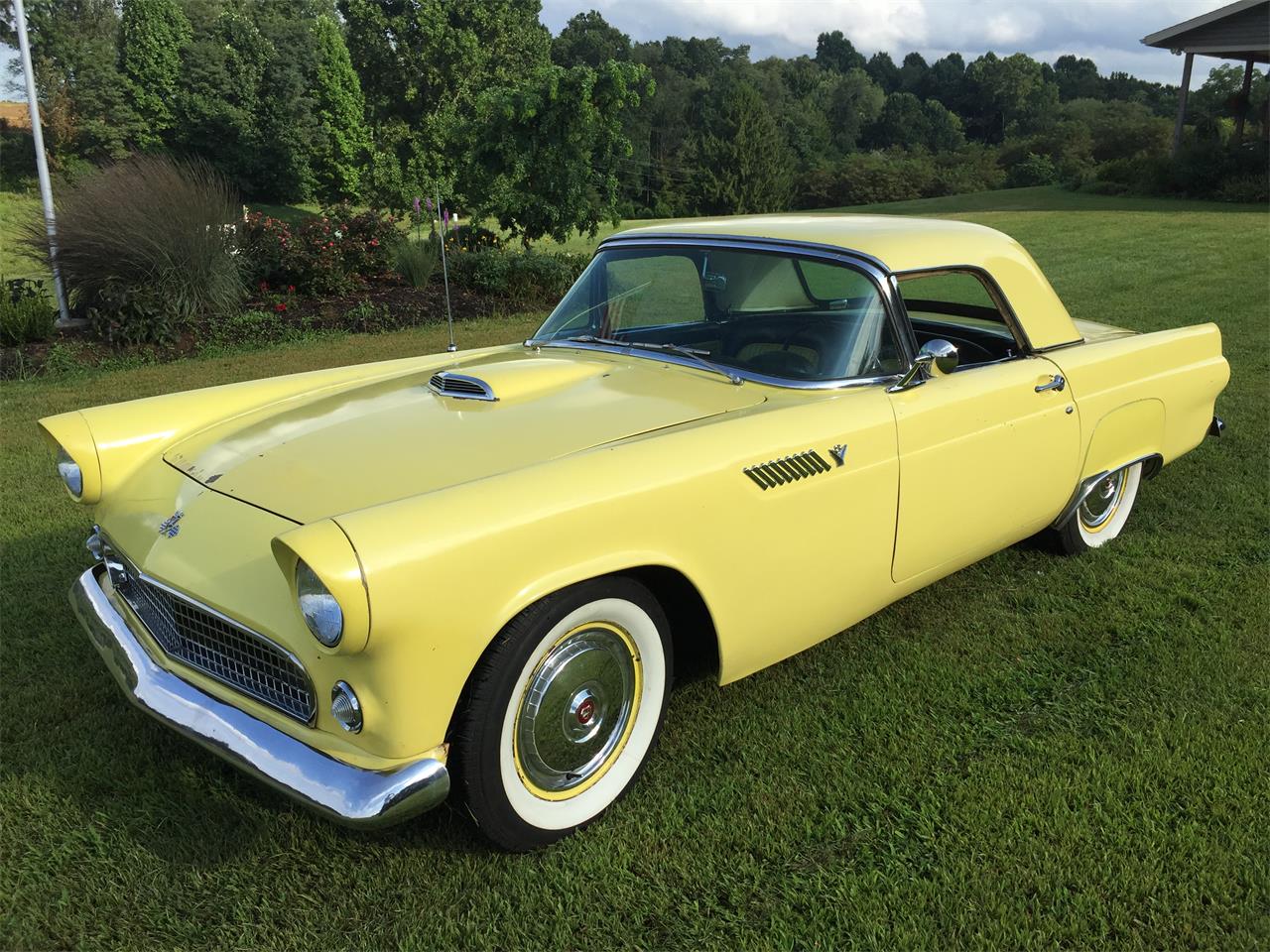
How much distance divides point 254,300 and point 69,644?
7.51m

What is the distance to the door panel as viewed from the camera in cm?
303

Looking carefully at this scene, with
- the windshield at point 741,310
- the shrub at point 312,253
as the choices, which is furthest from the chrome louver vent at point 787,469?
the shrub at point 312,253

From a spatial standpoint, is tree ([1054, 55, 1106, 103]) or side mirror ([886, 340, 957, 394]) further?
tree ([1054, 55, 1106, 103])

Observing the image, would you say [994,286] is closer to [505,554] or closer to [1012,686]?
[1012,686]

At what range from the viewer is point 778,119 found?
60.3m

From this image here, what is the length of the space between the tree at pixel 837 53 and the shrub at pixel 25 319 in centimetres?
9397

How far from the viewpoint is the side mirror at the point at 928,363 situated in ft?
10.2

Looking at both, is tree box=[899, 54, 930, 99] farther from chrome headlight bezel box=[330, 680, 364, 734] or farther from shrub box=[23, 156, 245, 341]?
chrome headlight bezel box=[330, 680, 364, 734]

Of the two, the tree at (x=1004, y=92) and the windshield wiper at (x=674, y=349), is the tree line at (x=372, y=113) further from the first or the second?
the windshield wiper at (x=674, y=349)

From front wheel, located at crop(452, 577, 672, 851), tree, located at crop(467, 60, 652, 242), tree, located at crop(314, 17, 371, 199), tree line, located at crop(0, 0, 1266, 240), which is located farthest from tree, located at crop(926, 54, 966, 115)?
front wheel, located at crop(452, 577, 672, 851)

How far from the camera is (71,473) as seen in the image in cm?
288

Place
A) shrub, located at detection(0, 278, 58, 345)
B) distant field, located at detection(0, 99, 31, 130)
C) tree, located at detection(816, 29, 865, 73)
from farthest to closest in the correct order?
1. tree, located at detection(816, 29, 865, 73)
2. distant field, located at detection(0, 99, 31, 130)
3. shrub, located at detection(0, 278, 58, 345)

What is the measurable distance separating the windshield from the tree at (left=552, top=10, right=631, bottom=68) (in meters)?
73.0

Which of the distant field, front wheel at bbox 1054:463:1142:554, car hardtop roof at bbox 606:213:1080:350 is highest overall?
the distant field
